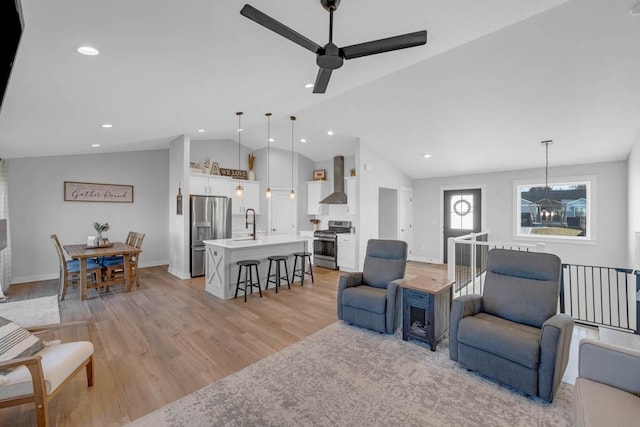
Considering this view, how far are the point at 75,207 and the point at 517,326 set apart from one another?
7899 millimetres

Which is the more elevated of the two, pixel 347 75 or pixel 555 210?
pixel 347 75

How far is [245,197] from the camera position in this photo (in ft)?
24.2

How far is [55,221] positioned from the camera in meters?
5.76

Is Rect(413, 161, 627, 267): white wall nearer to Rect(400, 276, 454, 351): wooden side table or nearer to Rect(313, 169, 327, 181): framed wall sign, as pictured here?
Rect(313, 169, 327, 181): framed wall sign

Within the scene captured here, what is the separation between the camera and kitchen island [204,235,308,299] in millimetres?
4578

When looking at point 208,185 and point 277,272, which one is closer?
point 277,272

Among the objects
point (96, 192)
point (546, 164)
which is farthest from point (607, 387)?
point (96, 192)

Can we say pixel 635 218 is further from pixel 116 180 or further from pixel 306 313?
pixel 116 180

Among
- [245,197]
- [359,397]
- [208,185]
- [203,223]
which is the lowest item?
[359,397]

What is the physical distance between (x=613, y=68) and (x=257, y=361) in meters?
4.92

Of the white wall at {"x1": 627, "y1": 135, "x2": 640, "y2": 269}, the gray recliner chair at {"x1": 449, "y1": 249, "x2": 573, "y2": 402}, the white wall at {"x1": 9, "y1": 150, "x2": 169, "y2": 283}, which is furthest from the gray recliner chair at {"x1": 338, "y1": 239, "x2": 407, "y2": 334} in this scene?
the white wall at {"x1": 9, "y1": 150, "x2": 169, "y2": 283}

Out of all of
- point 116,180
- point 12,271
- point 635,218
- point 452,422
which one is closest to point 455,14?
point 452,422

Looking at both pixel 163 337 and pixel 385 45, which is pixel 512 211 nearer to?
pixel 385 45

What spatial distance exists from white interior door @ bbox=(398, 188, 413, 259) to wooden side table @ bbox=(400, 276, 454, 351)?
4.53m
